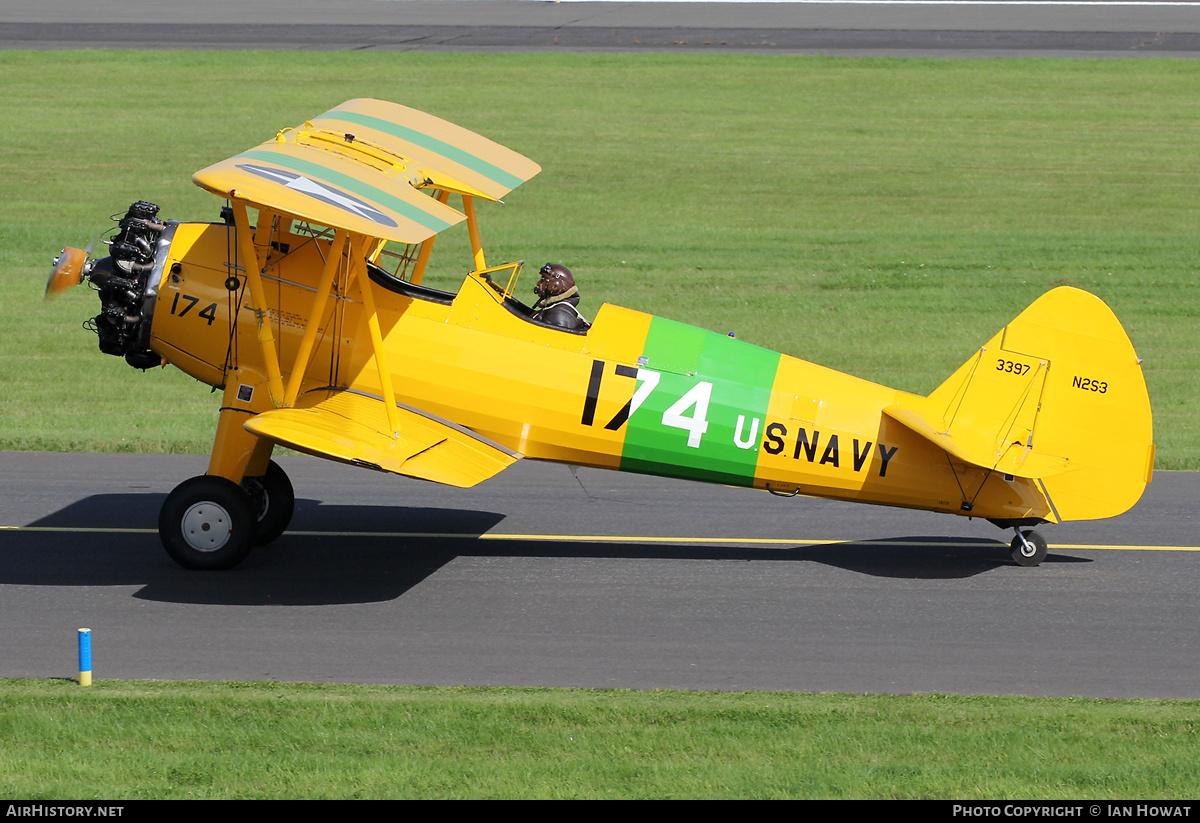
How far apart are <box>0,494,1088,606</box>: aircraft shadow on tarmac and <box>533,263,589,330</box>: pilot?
207cm

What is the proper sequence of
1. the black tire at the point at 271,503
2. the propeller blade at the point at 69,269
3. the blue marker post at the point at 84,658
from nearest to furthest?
the blue marker post at the point at 84,658
the propeller blade at the point at 69,269
the black tire at the point at 271,503

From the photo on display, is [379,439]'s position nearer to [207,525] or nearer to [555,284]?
[207,525]

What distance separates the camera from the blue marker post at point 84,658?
27.8ft

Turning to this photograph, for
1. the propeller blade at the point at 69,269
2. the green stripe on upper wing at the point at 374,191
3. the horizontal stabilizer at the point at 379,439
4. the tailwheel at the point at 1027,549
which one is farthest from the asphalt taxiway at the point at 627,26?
the tailwheel at the point at 1027,549

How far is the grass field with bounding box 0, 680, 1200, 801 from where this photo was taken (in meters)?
7.32

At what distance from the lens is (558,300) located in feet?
36.2

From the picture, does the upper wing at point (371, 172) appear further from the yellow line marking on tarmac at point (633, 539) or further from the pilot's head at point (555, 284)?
the yellow line marking on tarmac at point (633, 539)

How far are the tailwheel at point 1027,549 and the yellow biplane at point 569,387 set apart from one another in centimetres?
32

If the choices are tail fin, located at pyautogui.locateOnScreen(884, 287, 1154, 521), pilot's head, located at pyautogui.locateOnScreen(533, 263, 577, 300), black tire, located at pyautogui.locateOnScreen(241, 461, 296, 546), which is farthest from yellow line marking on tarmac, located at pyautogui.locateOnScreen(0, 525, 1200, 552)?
pilot's head, located at pyautogui.locateOnScreen(533, 263, 577, 300)

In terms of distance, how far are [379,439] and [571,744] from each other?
10.0ft

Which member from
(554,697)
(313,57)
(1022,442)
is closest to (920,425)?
(1022,442)

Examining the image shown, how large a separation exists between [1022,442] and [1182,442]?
5404 mm

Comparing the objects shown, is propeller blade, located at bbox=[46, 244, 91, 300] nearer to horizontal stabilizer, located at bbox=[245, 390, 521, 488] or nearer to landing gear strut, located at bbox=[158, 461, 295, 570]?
landing gear strut, located at bbox=[158, 461, 295, 570]

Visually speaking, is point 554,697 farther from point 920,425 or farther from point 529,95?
point 529,95
